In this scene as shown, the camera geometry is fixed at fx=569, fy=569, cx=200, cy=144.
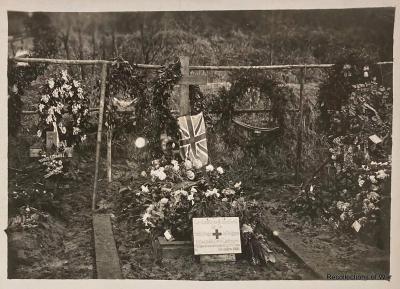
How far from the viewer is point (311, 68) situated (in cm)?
354

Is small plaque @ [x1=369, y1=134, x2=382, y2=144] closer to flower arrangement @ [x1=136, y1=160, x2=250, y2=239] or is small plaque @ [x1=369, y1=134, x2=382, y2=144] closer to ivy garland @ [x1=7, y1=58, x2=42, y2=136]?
flower arrangement @ [x1=136, y1=160, x2=250, y2=239]

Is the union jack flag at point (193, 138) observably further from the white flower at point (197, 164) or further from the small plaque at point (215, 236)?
the small plaque at point (215, 236)

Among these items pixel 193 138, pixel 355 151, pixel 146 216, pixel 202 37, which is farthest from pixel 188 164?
pixel 355 151

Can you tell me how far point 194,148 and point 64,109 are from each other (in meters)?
0.85

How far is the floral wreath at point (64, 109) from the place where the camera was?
11.5ft

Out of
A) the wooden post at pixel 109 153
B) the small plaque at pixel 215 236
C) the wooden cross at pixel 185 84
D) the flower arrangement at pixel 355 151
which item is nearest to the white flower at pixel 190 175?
the small plaque at pixel 215 236

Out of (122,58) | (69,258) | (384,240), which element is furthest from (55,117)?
(384,240)

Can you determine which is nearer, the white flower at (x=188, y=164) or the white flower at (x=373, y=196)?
the white flower at (x=373, y=196)

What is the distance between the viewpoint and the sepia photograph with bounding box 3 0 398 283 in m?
3.41

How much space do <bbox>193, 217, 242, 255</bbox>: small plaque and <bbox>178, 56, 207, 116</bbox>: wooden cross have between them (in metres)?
0.70

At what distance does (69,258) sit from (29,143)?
748 millimetres

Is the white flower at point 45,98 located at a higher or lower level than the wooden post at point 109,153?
higher

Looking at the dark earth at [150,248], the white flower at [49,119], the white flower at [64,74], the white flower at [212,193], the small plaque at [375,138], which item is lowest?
the dark earth at [150,248]
